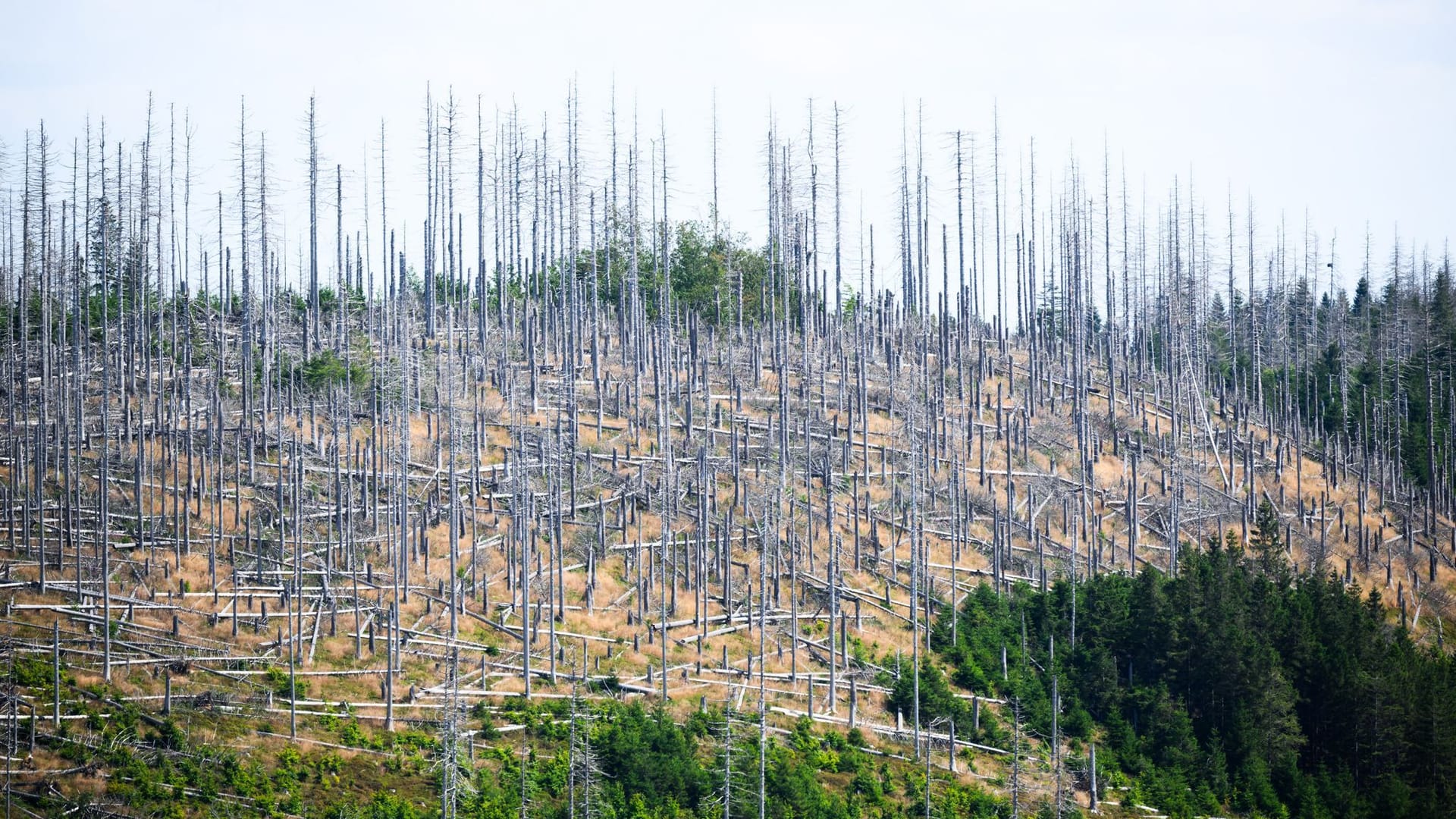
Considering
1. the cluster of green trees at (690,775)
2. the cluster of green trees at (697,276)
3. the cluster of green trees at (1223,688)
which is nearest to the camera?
the cluster of green trees at (690,775)

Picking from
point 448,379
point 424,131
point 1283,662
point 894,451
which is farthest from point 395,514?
point 1283,662

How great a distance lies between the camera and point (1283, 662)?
63250 mm

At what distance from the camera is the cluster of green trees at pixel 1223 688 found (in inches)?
2293

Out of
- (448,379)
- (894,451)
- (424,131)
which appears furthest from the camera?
(424,131)

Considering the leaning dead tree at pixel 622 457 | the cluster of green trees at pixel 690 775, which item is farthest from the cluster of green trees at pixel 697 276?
the cluster of green trees at pixel 690 775

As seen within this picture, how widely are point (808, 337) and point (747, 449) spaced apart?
15329mm

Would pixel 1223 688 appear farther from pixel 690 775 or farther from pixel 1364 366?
pixel 1364 366

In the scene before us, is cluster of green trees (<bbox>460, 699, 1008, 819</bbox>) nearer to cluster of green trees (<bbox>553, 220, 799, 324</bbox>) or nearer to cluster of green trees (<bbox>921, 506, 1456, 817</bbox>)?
cluster of green trees (<bbox>921, 506, 1456, 817</bbox>)

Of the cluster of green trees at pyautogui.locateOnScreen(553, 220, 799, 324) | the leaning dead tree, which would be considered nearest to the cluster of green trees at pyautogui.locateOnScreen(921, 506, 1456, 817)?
the leaning dead tree

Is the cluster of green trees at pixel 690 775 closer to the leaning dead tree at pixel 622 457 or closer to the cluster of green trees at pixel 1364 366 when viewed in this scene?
the leaning dead tree at pixel 622 457

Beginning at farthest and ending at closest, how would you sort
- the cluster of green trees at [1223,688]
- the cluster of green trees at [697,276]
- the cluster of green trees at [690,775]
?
the cluster of green trees at [697,276]
the cluster of green trees at [1223,688]
the cluster of green trees at [690,775]

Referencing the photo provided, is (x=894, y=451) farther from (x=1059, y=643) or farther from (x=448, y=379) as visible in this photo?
(x=448, y=379)

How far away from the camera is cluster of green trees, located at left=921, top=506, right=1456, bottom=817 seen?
191 feet

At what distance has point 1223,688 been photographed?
6128 centimetres
